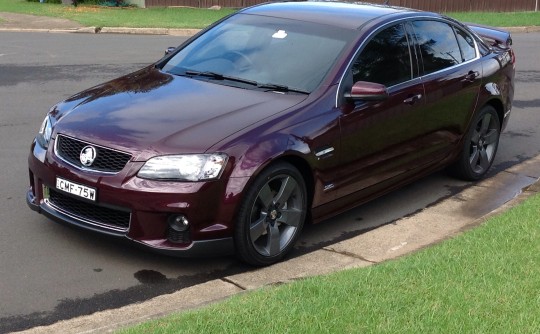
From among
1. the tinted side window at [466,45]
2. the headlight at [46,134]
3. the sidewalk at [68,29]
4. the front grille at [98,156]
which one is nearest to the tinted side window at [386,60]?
the tinted side window at [466,45]

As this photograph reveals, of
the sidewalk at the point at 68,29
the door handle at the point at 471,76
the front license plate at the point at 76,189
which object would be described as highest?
the door handle at the point at 471,76

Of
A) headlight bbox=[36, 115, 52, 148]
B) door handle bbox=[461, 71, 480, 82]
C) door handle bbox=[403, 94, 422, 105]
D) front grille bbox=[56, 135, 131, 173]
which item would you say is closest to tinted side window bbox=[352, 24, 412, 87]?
door handle bbox=[403, 94, 422, 105]

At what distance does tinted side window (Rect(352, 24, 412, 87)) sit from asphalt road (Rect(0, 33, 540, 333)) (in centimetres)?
119

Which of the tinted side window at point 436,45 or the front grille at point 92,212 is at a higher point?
the tinted side window at point 436,45

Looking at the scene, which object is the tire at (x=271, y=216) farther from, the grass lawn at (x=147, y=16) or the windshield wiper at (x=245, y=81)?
the grass lawn at (x=147, y=16)

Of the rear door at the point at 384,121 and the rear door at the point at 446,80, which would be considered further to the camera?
the rear door at the point at 446,80

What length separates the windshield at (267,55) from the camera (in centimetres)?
609

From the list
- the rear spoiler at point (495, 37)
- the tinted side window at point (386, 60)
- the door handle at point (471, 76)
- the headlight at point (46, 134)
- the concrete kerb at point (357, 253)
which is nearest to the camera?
the concrete kerb at point (357, 253)

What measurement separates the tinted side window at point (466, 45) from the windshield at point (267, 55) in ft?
5.53

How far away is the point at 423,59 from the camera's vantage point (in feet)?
22.7

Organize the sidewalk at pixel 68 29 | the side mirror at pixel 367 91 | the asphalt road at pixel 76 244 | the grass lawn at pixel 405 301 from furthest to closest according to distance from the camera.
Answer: the sidewalk at pixel 68 29 < the side mirror at pixel 367 91 < the asphalt road at pixel 76 244 < the grass lawn at pixel 405 301

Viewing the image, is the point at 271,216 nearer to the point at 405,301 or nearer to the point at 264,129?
the point at 264,129

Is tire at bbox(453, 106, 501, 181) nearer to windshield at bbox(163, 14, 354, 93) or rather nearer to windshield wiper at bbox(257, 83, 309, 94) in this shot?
windshield at bbox(163, 14, 354, 93)

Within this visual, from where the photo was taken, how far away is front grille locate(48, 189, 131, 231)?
5164 millimetres
